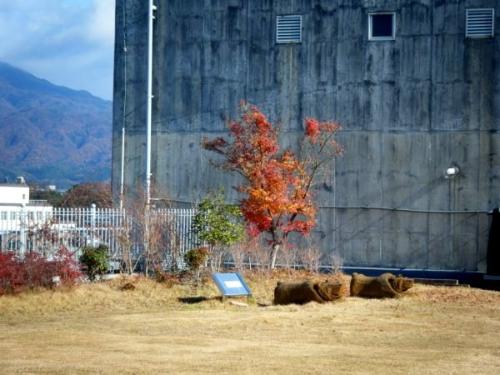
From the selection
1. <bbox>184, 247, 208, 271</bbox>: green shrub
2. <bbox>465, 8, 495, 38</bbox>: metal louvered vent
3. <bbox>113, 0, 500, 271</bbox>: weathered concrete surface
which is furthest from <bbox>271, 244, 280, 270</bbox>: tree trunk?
<bbox>465, 8, 495, 38</bbox>: metal louvered vent

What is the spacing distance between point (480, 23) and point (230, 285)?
44.4ft

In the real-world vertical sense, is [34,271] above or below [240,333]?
above

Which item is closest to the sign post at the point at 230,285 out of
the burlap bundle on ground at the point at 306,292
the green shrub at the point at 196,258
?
the burlap bundle on ground at the point at 306,292

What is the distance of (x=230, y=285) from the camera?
24.7 meters

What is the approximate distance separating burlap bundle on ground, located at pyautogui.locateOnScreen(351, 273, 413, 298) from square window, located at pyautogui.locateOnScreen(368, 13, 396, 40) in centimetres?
1035

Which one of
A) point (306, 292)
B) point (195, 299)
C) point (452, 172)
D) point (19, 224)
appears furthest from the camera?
point (452, 172)

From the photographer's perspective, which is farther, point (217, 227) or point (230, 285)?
point (217, 227)

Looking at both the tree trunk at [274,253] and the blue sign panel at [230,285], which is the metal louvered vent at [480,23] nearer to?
the tree trunk at [274,253]

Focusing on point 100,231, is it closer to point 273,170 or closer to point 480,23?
point 273,170

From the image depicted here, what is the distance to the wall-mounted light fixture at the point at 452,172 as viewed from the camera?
31.7 m

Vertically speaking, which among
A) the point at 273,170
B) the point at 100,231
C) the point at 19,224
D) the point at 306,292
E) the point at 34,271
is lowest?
the point at 306,292

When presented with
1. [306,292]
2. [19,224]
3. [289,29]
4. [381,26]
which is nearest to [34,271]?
[19,224]

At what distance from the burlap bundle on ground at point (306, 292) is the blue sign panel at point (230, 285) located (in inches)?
36.8

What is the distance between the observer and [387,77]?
1287 inches
